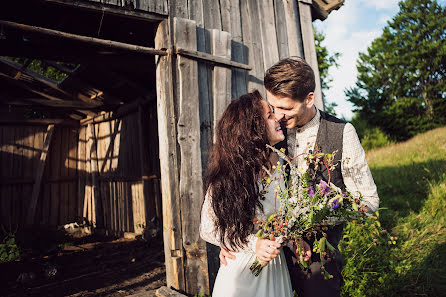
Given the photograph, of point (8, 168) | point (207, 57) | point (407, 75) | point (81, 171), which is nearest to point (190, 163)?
point (207, 57)

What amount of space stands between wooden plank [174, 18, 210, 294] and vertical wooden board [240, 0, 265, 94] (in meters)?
0.93

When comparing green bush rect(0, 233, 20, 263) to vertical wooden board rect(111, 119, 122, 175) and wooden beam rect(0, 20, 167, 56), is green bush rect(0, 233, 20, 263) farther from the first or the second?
wooden beam rect(0, 20, 167, 56)

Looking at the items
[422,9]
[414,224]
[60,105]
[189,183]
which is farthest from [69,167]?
[422,9]

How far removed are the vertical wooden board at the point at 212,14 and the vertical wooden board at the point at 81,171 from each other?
701 centimetres

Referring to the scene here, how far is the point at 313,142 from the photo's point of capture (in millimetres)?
2125

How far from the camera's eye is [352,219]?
5.22 feet

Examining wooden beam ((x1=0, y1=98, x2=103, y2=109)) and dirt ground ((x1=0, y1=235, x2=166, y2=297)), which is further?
wooden beam ((x1=0, y1=98, x2=103, y2=109))

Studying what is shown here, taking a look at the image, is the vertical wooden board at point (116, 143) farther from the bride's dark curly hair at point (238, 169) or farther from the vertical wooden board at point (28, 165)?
the bride's dark curly hair at point (238, 169)

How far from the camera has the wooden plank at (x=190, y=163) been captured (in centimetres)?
340

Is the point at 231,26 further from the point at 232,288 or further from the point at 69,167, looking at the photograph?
the point at 69,167

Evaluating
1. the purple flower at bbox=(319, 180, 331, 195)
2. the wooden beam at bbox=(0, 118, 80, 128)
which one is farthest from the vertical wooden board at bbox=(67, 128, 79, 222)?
the purple flower at bbox=(319, 180, 331, 195)

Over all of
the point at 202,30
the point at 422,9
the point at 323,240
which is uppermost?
the point at 422,9

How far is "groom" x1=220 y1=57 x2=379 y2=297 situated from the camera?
1.93 meters

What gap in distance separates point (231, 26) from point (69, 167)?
7.45 metres
